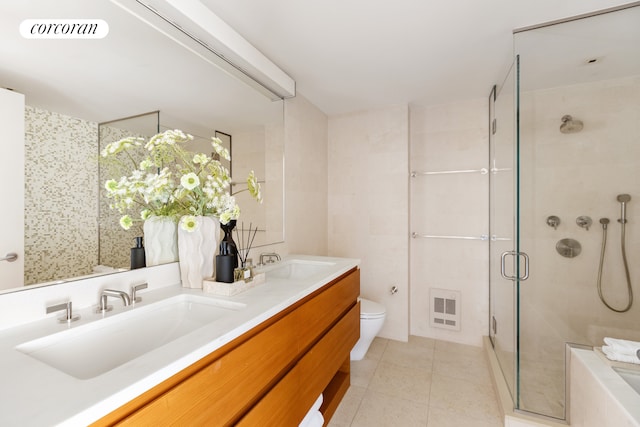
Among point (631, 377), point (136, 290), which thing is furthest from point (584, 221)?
point (136, 290)

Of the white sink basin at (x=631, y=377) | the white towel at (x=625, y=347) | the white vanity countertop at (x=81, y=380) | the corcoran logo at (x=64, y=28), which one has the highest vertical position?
the corcoran logo at (x=64, y=28)

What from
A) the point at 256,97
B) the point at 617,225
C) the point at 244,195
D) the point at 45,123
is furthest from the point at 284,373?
the point at 617,225

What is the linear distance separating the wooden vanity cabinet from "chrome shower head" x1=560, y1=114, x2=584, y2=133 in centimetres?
173

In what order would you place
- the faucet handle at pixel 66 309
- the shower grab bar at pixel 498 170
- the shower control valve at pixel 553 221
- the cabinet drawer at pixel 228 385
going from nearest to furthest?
the cabinet drawer at pixel 228 385 < the faucet handle at pixel 66 309 < the shower control valve at pixel 553 221 < the shower grab bar at pixel 498 170

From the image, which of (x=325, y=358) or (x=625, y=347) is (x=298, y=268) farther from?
(x=625, y=347)

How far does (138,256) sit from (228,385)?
0.71 m

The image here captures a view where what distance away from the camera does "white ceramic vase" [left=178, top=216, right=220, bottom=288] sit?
125cm

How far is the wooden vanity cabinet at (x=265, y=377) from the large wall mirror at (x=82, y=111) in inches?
25.5

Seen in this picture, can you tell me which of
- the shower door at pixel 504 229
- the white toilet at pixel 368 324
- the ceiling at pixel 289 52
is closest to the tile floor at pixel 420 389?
the white toilet at pixel 368 324

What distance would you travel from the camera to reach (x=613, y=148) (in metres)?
1.70

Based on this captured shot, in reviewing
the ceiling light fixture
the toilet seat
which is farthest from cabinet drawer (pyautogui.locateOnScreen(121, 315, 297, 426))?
the ceiling light fixture

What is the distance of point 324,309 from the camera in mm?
1450

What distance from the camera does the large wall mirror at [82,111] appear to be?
2.93 ft

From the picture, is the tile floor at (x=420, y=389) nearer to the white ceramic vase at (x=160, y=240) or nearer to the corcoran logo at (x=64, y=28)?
the white ceramic vase at (x=160, y=240)
